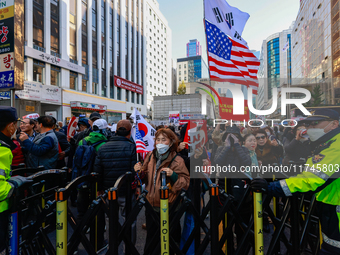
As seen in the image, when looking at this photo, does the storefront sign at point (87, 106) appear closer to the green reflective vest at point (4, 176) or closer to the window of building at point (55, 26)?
the window of building at point (55, 26)

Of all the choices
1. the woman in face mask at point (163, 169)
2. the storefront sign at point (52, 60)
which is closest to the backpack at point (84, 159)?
the woman in face mask at point (163, 169)

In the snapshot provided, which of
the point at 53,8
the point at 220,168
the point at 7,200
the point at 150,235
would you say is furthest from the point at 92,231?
the point at 53,8

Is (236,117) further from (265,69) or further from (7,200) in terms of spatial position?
(265,69)

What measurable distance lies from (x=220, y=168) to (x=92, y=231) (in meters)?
2.04

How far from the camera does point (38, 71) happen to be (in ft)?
63.3

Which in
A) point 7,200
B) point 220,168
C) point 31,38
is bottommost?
point 7,200

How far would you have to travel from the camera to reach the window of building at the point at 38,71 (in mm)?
18872

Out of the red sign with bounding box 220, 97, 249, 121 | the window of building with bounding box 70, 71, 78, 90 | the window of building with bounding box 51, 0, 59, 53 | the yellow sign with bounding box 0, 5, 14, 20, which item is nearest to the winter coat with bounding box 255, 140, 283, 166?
the red sign with bounding box 220, 97, 249, 121

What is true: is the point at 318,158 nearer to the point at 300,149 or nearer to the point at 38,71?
the point at 300,149

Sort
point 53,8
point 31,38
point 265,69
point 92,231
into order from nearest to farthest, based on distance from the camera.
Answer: point 92,231
point 31,38
point 53,8
point 265,69

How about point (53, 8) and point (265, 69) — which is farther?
point (265, 69)

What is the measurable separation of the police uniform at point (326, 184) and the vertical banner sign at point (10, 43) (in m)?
7.07

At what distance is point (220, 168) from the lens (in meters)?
2.57

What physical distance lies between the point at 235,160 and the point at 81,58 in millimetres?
26518
